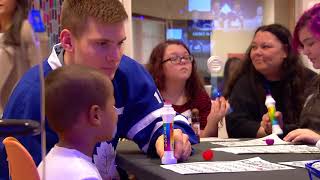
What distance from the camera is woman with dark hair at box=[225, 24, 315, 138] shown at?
2.35 m

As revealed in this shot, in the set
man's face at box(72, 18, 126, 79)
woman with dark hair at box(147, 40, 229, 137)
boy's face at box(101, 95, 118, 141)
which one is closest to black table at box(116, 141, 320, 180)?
boy's face at box(101, 95, 118, 141)

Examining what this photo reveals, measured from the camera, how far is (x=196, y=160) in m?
1.35

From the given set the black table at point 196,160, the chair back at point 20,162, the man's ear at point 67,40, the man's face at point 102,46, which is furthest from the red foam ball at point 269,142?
the chair back at point 20,162

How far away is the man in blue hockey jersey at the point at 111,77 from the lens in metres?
1.31

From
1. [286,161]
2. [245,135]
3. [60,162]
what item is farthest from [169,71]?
[60,162]

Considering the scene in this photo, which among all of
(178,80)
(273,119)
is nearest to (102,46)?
(273,119)

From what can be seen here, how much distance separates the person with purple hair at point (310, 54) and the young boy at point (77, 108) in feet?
2.69

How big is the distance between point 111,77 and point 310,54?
0.80 metres

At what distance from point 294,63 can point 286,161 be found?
1246mm

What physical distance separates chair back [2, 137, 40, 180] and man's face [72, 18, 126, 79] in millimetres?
596

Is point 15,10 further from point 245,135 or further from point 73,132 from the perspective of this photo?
point 245,135

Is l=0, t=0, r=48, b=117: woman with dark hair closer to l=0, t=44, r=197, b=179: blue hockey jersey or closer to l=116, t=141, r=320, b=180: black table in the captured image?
l=116, t=141, r=320, b=180: black table

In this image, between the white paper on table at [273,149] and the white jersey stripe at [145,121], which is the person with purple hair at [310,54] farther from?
the white jersey stripe at [145,121]

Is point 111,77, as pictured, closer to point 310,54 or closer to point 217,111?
point 310,54
